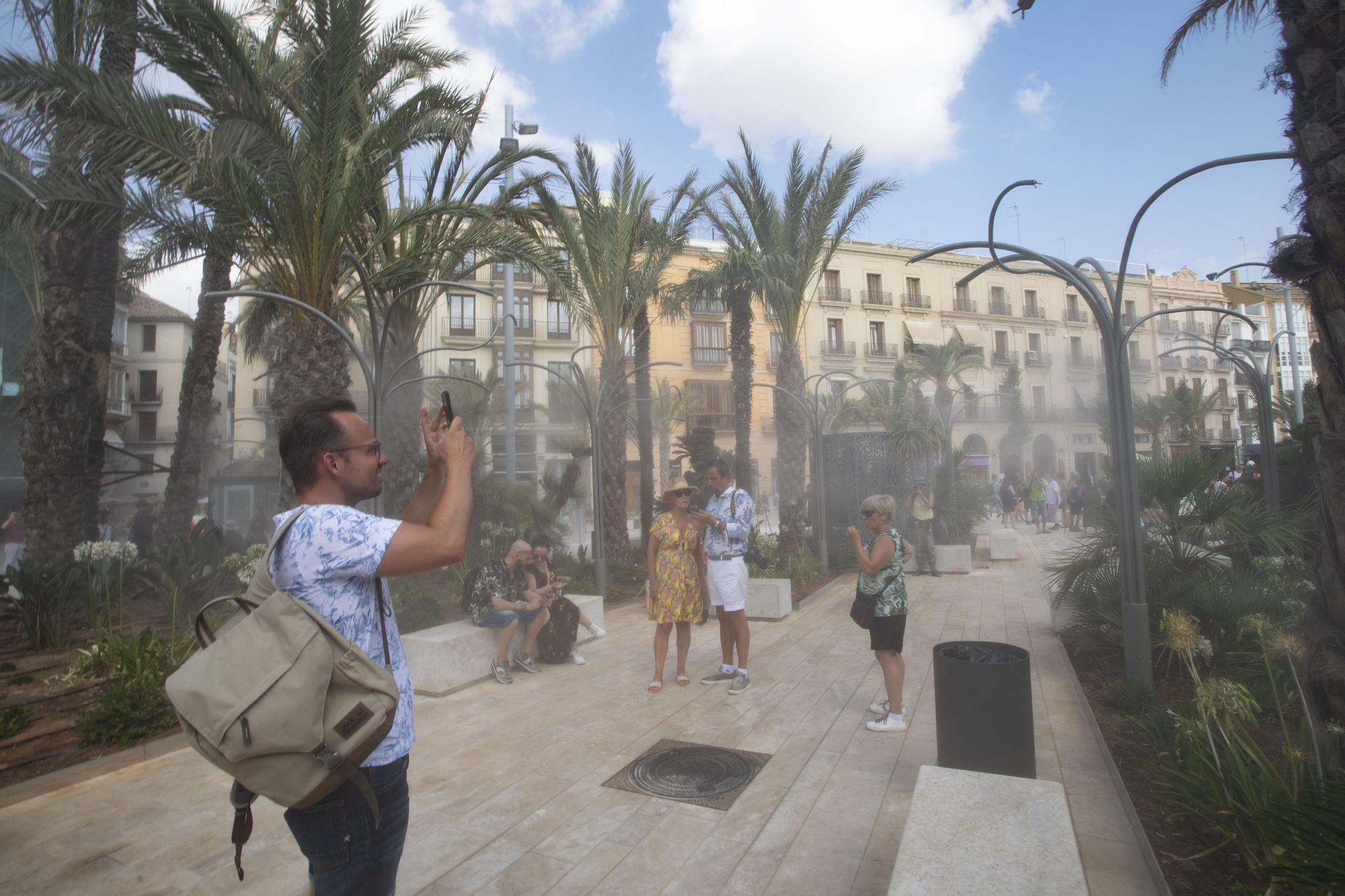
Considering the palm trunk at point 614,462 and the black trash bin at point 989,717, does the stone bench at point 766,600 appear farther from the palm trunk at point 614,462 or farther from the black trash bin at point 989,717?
the black trash bin at point 989,717

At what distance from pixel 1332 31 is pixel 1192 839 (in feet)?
10.9

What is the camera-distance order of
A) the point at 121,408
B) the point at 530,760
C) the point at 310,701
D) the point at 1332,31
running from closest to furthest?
1. the point at 310,701
2. the point at 1332,31
3. the point at 530,760
4. the point at 121,408

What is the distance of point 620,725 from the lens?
5.18 meters

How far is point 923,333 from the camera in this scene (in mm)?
38219

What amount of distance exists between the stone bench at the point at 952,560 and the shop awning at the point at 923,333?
23.3 m

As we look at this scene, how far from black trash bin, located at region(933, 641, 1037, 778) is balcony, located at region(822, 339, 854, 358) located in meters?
36.9

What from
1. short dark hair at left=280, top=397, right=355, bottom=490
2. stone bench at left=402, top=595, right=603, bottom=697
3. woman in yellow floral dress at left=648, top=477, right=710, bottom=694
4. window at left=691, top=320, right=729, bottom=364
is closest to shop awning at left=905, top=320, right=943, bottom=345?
window at left=691, top=320, right=729, bottom=364

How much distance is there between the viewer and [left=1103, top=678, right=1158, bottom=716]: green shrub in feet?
17.0

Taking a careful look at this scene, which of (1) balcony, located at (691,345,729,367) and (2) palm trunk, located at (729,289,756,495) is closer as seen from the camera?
(2) palm trunk, located at (729,289,756,495)

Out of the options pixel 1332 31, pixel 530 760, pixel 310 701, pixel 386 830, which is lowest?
pixel 530 760

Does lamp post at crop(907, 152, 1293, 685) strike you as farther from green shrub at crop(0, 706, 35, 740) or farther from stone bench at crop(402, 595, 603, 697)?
green shrub at crop(0, 706, 35, 740)

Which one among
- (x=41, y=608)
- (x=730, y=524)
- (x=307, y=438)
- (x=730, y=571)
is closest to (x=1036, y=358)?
(x=730, y=524)

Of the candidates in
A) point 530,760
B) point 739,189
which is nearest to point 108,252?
point 530,760

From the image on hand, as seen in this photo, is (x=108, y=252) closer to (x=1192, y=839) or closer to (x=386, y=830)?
(x=386, y=830)
